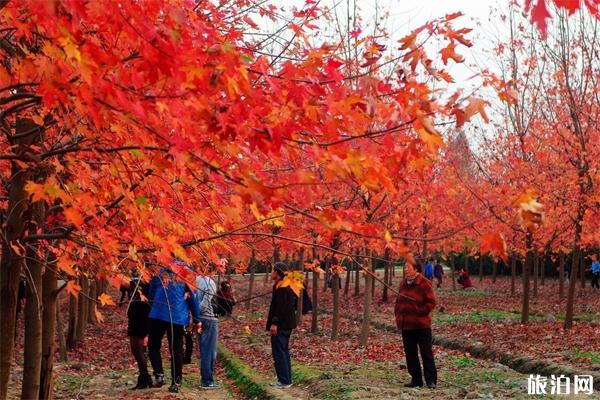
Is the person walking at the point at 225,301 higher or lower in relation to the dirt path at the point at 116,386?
higher

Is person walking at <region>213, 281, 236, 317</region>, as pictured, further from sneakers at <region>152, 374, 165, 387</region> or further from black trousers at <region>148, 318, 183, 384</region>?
sneakers at <region>152, 374, 165, 387</region>

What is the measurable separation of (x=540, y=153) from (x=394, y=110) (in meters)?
15.0

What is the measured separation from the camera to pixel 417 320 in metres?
9.53

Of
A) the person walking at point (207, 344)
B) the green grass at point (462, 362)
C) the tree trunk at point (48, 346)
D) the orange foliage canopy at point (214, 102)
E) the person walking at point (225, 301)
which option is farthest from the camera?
the green grass at point (462, 362)

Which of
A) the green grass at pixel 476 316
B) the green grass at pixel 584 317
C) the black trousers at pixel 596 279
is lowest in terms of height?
the green grass at pixel 476 316

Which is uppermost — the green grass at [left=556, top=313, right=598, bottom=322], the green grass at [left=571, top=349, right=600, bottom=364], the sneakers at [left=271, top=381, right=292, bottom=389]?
the green grass at [left=556, top=313, right=598, bottom=322]

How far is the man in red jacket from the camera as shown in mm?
9422

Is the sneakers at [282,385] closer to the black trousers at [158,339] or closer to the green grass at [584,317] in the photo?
the black trousers at [158,339]

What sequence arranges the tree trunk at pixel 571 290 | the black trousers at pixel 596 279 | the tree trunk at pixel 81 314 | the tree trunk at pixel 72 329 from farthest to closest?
the black trousers at pixel 596 279, the tree trunk at pixel 81 314, the tree trunk at pixel 72 329, the tree trunk at pixel 571 290

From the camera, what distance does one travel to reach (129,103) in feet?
10.5

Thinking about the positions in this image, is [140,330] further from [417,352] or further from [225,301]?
[417,352]

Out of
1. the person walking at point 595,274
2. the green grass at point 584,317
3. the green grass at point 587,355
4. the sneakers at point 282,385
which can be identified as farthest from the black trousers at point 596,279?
the sneakers at point 282,385

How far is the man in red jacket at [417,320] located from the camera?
371 inches

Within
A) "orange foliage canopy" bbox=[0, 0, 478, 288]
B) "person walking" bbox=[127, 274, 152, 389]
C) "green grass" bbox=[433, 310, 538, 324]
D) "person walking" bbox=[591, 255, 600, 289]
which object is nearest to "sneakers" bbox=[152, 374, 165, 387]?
"person walking" bbox=[127, 274, 152, 389]
